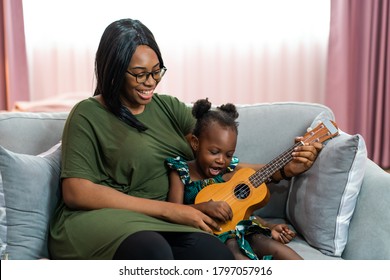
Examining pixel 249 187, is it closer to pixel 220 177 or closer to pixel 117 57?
pixel 220 177

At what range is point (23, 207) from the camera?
1758 mm

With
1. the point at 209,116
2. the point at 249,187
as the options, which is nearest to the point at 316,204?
the point at 249,187

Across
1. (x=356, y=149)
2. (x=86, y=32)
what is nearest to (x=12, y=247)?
(x=356, y=149)

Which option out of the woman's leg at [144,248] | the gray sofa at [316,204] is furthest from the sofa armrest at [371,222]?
the woman's leg at [144,248]

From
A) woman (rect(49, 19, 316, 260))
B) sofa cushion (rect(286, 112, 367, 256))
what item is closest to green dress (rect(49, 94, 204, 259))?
woman (rect(49, 19, 316, 260))

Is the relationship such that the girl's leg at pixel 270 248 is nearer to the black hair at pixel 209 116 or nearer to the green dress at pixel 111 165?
the green dress at pixel 111 165

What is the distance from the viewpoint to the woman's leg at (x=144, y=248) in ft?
4.87

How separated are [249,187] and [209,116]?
0.27 meters

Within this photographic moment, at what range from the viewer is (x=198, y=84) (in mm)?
3809

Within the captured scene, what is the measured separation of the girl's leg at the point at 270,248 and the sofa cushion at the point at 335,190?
162mm

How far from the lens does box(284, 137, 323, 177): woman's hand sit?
6.09 ft

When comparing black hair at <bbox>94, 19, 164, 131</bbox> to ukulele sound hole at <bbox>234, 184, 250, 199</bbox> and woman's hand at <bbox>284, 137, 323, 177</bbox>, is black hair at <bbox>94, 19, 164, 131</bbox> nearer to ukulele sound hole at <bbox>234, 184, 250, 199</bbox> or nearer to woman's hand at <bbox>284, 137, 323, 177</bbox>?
ukulele sound hole at <bbox>234, 184, 250, 199</bbox>

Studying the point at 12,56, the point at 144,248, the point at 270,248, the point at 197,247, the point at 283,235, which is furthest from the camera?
the point at 12,56
